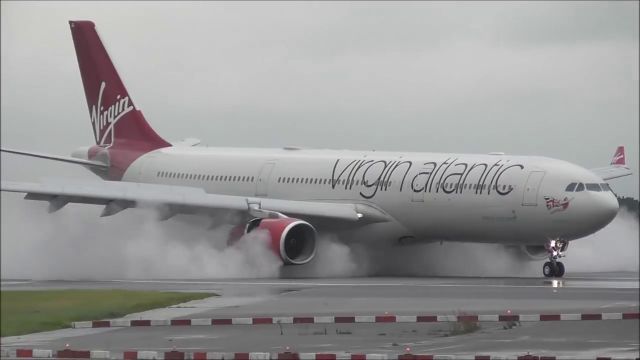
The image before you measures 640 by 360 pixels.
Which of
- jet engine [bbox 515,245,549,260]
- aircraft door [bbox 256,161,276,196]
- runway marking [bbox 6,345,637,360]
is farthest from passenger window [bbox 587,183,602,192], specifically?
runway marking [bbox 6,345,637,360]

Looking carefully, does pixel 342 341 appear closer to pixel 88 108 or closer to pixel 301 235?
pixel 301 235

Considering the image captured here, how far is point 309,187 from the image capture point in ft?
185

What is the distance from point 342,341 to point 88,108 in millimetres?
45447

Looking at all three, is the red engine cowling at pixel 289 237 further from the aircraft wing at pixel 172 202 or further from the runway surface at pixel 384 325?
the runway surface at pixel 384 325

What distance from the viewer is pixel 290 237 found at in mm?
49469

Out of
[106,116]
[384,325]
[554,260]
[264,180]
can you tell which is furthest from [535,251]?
[384,325]

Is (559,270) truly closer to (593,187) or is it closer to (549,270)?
(549,270)

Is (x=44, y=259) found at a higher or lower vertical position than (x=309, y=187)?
lower

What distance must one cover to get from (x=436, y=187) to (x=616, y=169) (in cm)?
1350

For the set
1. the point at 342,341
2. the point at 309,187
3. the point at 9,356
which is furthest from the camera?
the point at 309,187

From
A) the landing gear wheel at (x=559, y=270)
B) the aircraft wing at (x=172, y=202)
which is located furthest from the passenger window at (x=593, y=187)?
the aircraft wing at (x=172, y=202)

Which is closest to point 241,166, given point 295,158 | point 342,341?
point 295,158

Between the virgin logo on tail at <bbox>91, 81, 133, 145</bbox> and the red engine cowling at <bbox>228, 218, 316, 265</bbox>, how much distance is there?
1756 centimetres

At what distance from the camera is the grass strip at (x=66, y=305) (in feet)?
76.1
